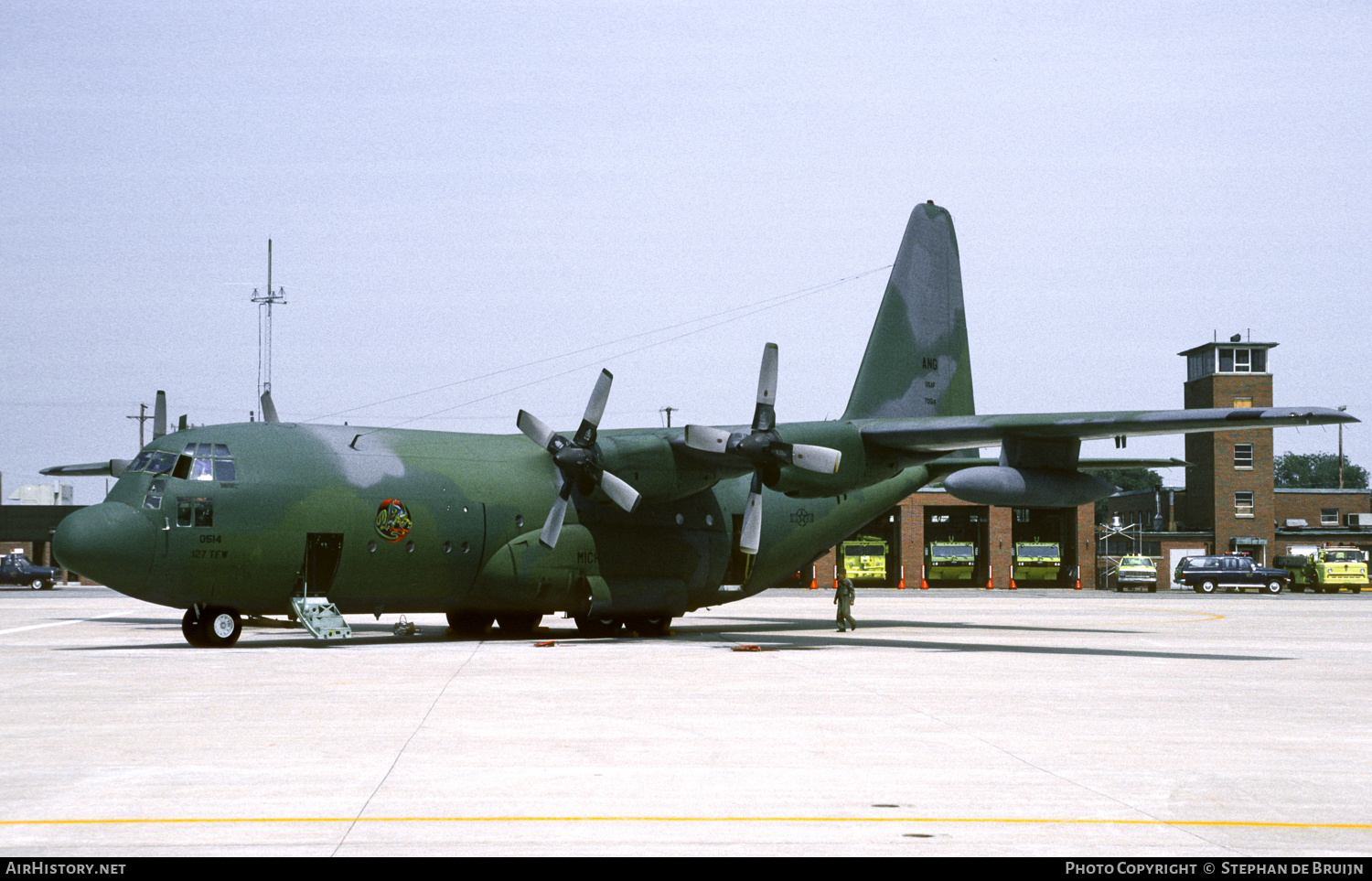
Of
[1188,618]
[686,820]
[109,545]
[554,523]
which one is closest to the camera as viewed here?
[686,820]

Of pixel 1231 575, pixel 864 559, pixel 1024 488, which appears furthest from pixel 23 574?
pixel 1024 488

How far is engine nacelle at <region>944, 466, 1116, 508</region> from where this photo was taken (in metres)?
29.2

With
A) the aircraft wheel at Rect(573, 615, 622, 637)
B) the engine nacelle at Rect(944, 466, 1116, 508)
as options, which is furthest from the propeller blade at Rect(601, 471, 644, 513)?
the engine nacelle at Rect(944, 466, 1116, 508)

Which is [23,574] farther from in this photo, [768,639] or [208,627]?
[768,639]

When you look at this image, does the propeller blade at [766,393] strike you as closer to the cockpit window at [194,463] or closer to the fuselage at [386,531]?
the fuselage at [386,531]

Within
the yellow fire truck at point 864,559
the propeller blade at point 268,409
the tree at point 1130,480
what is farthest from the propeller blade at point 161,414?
the tree at point 1130,480

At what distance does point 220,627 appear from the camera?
89.0 feet

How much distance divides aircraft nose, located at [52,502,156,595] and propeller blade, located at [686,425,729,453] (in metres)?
11.2

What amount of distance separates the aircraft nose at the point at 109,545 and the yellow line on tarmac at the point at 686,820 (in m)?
16.9

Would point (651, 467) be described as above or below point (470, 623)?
above

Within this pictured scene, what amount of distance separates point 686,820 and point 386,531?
64.0ft

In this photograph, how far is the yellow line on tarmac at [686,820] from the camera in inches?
357

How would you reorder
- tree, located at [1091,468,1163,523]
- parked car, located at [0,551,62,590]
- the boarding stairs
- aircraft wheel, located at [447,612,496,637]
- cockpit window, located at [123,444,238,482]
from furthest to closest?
tree, located at [1091,468,1163,523] < parked car, located at [0,551,62,590] < aircraft wheel, located at [447,612,496,637] < the boarding stairs < cockpit window, located at [123,444,238,482]

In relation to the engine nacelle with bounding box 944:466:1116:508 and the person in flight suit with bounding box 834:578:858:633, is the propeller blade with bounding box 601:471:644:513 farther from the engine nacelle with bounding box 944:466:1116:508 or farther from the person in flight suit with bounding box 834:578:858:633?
the person in flight suit with bounding box 834:578:858:633
